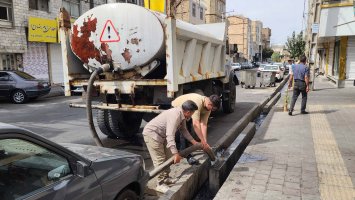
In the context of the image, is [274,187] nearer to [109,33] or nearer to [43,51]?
[109,33]

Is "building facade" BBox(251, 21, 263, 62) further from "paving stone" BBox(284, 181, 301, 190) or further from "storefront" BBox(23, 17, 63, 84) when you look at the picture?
"paving stone" BBox(284, 181, 301, 190)

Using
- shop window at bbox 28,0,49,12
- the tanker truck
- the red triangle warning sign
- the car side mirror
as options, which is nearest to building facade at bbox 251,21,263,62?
shop window at bbox 28,0,49,12

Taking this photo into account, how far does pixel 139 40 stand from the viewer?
18.4ft

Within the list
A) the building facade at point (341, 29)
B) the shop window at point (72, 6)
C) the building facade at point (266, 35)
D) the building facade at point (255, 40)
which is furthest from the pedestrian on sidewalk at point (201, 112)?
the building facade at point (266, 35)

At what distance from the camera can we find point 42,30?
19.4m

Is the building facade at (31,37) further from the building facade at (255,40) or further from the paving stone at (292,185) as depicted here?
the building facade at (255,40)

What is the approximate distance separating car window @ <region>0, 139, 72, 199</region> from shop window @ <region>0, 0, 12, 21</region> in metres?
17.8

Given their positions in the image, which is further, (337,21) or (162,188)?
(337,21)

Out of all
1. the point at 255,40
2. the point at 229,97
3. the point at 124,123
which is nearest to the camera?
the point at 124,123

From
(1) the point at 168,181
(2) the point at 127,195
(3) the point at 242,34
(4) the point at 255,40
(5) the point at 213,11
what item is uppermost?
(5) the point at 213,11

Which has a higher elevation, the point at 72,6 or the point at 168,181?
→ the point at 72,6

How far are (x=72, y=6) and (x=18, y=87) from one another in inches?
398

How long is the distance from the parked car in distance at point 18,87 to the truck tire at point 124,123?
327 inches

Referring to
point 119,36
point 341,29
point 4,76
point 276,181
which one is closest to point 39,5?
point 4,76
